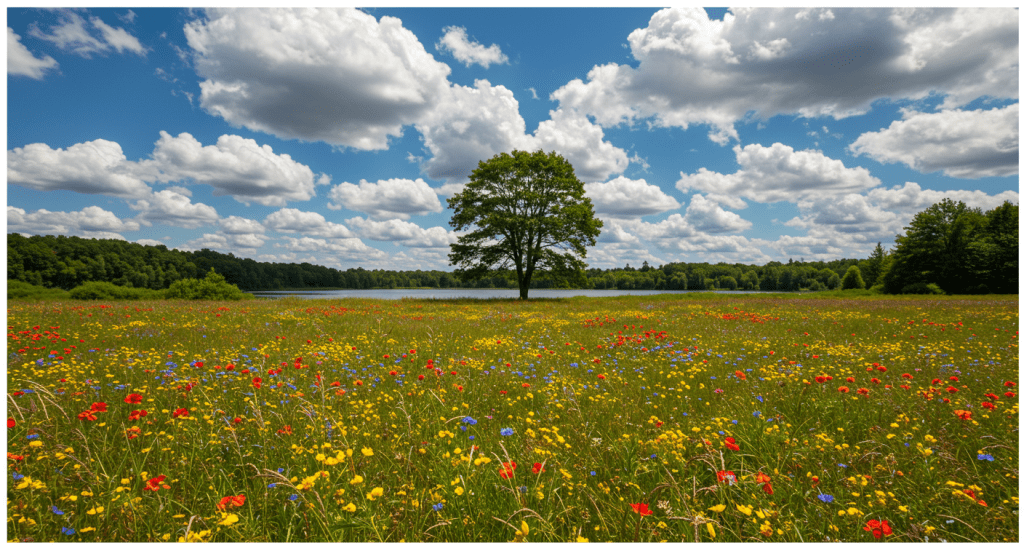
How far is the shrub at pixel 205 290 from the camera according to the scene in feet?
90.4

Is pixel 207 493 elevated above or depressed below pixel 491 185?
below

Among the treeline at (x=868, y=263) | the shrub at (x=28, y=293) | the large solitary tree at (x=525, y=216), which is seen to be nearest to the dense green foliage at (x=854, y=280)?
the treeline at (x=868, y=263)

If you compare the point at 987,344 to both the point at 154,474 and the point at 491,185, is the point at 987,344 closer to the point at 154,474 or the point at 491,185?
the point at 154,474

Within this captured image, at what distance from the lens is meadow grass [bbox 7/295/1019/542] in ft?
7.51

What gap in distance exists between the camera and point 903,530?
7.89 ft

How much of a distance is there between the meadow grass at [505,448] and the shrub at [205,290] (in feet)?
79.3

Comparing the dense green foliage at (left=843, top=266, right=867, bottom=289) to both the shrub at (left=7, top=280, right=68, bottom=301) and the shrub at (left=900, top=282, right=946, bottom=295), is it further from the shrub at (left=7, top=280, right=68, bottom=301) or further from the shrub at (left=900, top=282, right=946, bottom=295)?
the shrub at (left=7, top=280, right=68, bottom=301)

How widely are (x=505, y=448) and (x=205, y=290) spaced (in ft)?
110

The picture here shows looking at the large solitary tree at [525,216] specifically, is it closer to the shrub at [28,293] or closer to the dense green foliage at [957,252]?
the shrub at [28,293]

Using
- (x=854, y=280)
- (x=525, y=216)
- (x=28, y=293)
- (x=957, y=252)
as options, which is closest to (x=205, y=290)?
(x=28, y=293)

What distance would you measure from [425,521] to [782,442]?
10.7 ft

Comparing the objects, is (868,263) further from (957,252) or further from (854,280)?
(957,252)

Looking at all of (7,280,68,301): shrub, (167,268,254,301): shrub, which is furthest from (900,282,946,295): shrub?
(7,280,68,301): shrub
